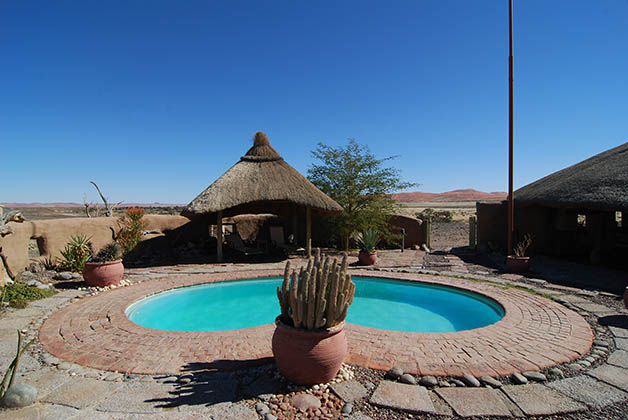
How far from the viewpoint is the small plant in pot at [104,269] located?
7008 mm

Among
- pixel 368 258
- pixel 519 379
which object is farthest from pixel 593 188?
pixel 519 379

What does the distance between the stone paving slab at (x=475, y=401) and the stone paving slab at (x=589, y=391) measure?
0.63 metres

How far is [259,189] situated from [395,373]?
8331mm

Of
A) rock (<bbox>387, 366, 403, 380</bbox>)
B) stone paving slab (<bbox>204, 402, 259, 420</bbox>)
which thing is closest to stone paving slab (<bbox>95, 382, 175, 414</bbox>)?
stone paving slab (<bbox>204, 402, 259, 420</bbox>)

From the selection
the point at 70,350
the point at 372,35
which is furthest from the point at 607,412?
the point at 372,35

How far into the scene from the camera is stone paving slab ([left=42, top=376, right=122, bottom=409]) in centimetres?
286

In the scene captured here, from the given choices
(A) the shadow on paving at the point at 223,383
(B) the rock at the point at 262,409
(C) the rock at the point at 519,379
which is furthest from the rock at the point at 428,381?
(B) the rock at the point at 262,409

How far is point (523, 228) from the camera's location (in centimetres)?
1184

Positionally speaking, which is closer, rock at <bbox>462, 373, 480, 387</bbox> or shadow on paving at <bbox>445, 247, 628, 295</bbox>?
rock at <bbox>462, 373, 480, 387</bbox>

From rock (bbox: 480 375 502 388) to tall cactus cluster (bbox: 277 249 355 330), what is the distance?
1458 millimetres

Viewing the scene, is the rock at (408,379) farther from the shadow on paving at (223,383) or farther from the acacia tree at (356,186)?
the acacia tree at (356,186)

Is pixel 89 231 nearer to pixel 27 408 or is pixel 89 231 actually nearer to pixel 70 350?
pixel 70 350

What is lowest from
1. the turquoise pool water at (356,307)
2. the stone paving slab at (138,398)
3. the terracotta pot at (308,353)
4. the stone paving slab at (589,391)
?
the turquoise pool water at (356,307)

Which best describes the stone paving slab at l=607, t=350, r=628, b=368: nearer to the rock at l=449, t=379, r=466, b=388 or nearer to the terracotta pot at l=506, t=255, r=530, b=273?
Result: the rock at l=449, t=379, r=466, b=388
